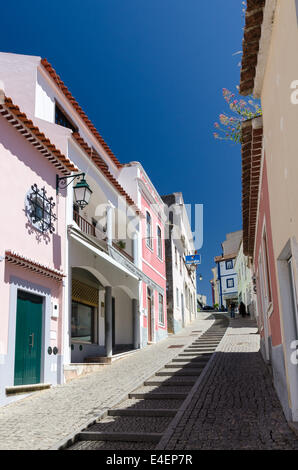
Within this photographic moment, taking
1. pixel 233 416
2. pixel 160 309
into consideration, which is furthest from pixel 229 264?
pixel 233 416

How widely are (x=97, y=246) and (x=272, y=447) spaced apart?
8784 mm

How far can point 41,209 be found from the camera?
10.1 m

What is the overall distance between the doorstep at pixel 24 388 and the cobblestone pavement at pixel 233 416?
3.24m

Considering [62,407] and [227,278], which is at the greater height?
[227,278]

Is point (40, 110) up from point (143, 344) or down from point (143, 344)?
up

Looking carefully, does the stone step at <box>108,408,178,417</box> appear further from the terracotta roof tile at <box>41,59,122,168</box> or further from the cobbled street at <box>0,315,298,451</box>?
the terracotta roof tile at <box>41,59,122,168</box>

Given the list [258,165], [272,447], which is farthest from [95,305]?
[272,447]

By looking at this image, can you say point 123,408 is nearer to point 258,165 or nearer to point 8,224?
point 8,224

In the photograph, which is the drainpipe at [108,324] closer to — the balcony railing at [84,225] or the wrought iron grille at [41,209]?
the balcony railing at [84,225]

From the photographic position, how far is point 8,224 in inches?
341

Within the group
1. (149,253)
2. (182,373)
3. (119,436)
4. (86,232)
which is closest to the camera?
(119,436)

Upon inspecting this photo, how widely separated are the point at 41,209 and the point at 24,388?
3868 millimetres

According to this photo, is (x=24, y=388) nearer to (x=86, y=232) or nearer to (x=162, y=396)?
(x=162, y=396)

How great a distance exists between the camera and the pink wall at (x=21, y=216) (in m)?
8.48
